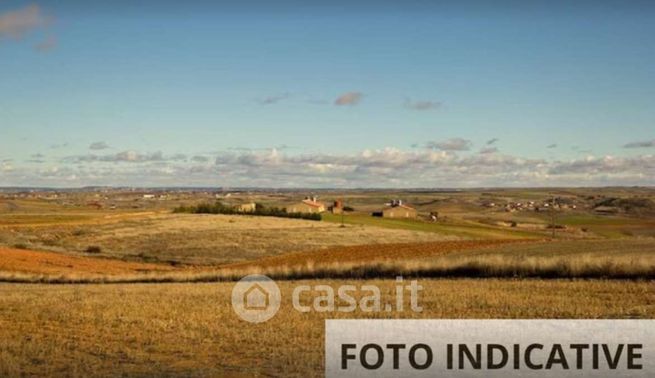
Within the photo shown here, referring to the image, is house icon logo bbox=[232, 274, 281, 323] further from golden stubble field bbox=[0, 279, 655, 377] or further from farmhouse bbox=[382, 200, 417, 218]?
farmhouse bbox=[382, 200, 417, 218]

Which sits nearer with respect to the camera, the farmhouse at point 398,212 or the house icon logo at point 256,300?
the house icon logo at point 256,300

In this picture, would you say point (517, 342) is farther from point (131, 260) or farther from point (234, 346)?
point (131, 260)

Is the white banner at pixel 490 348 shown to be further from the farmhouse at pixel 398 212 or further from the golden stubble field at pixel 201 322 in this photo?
the farmhouse at pixel 398 212

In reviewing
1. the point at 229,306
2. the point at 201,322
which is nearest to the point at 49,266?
the point at 229,306

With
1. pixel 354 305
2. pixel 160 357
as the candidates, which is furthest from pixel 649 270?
pixel 160 357

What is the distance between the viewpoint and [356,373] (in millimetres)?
13953

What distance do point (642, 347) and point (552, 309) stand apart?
5234 mm

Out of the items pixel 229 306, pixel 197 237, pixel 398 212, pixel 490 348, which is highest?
pixel 490 348

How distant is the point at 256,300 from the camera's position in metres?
24.8

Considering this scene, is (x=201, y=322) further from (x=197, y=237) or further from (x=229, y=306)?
(x=197, y=237)

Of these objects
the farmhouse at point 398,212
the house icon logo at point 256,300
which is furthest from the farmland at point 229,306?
the farmhouse at point 398,212
